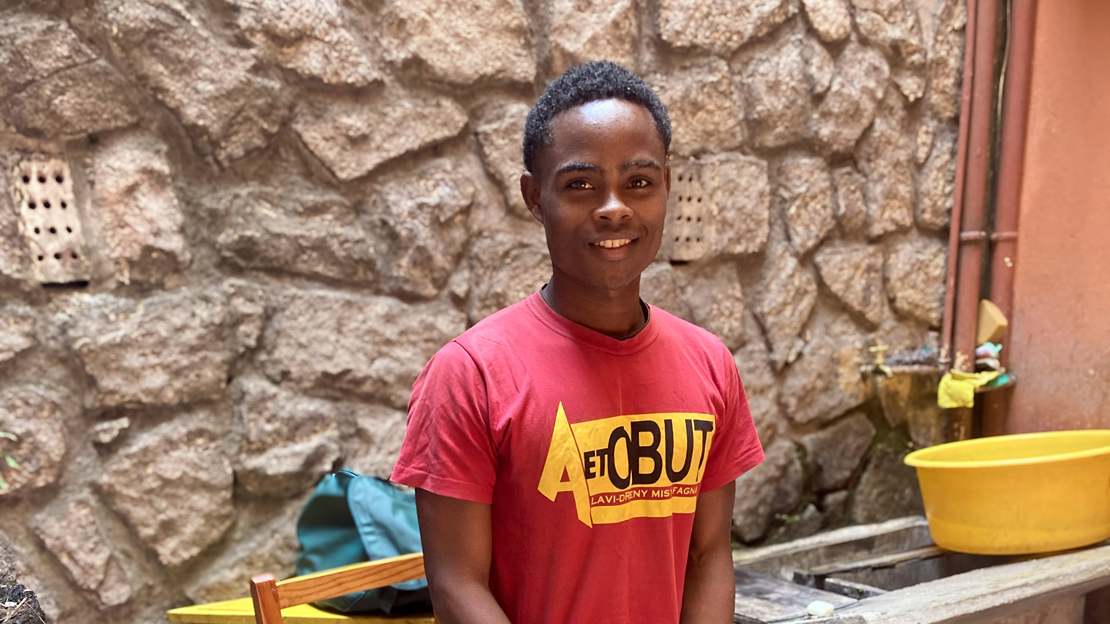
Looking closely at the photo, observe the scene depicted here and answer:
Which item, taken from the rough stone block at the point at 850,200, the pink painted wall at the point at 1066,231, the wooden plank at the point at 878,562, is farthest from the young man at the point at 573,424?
the pink painted wall at the point at 1066,231

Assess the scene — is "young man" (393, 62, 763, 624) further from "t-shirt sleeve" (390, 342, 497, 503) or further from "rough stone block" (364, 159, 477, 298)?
"rough stone block" (364, 159, 477, 298)

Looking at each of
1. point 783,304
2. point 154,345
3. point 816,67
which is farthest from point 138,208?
point 816,67

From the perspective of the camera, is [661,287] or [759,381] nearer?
[661,287]

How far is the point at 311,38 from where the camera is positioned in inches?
61.6

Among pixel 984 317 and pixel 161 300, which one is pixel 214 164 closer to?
pixel 161 300

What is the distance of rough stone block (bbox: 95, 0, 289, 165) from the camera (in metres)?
1.44

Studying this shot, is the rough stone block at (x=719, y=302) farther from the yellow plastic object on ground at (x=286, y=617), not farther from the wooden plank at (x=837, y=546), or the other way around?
the yellow plastic object on ground at (x=286, y=617)

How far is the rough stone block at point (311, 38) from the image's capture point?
1524 millimetres

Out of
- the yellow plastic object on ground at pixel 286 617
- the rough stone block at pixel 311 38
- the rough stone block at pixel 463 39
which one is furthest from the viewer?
the rough stone block at pixel 463 39

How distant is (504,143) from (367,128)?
0.28 metres

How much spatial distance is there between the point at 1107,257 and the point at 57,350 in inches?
87.0

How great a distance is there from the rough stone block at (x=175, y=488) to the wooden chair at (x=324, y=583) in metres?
0.34

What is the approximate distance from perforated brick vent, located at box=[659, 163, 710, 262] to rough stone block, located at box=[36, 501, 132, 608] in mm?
1235

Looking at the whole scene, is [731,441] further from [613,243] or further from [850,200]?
[850,200]
